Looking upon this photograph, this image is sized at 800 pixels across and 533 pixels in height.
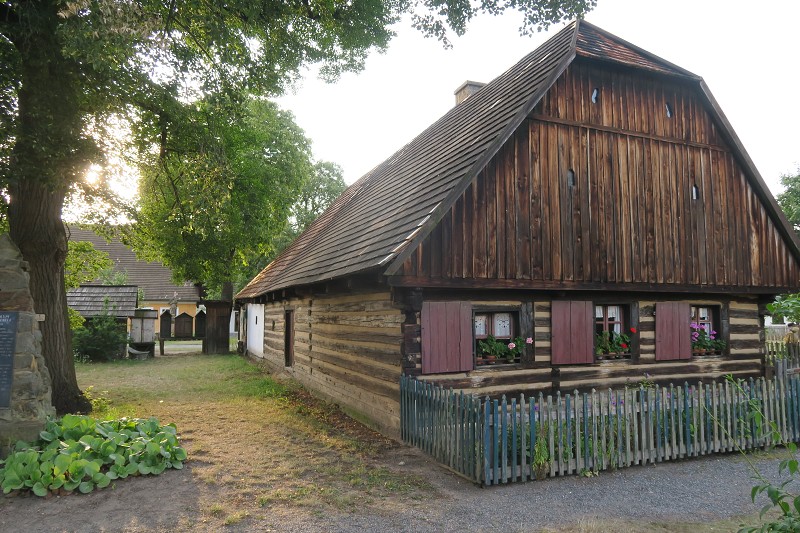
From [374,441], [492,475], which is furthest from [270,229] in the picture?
[492,475]

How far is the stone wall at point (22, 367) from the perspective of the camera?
6.80 m

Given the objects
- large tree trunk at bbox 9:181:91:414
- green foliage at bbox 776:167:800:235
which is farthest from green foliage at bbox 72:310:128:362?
green foliage at bbox 776:167:800:235

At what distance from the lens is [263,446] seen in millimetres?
8164

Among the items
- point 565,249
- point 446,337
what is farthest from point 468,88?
point 446,337

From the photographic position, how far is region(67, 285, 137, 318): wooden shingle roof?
22.2 meters

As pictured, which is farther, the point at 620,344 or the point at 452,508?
the point at 620,344

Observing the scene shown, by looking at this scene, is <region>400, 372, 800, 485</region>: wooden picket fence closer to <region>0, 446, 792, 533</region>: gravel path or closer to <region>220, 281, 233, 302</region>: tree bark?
<region>0, 446, 792, 533</region>: gravel path

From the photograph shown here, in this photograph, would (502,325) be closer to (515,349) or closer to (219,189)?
(515,349)

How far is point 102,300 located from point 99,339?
2820 mm

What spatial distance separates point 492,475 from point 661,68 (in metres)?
9.01

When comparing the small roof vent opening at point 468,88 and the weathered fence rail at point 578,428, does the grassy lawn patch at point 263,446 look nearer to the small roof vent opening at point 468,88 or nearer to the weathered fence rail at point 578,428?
the weathered fence rail at point 578,428

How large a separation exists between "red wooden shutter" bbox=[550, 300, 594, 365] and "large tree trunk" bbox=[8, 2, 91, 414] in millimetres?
8858

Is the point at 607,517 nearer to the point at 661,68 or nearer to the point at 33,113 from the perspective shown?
the point at 661,68

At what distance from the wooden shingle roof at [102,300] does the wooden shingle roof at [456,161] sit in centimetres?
1227
